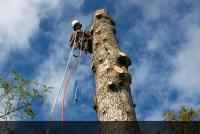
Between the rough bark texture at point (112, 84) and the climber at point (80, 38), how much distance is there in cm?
88

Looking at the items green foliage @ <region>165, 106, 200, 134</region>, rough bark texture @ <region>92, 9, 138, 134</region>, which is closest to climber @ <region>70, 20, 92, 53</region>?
rough bark texture @ <region>92, 9, 138, 134</region>

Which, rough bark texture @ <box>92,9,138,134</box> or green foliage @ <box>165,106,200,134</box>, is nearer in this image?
rough bark texture @ <box>92,9,138,134</box>

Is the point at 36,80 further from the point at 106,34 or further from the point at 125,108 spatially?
the point at 125,108

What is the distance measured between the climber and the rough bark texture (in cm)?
88

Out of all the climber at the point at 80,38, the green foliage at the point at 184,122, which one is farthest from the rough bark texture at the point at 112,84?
the green foliage at the point at 184,122

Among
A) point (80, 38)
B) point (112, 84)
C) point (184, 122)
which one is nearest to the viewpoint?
point (112, 84)

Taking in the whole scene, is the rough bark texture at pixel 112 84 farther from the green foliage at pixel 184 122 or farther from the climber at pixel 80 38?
the green foliage at pixel 184 122

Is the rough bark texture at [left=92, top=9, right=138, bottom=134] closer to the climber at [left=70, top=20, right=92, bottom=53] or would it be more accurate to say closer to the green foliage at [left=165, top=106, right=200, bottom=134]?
the climber at [left=70, top=20, right=92, bottom=53]

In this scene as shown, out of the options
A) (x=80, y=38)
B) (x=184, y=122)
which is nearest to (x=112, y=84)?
(x=80, y=38)

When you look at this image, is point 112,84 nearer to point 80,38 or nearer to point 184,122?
point 80,38

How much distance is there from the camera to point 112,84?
396 cm

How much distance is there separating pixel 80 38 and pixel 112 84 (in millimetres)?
2634

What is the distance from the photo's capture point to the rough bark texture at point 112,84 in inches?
143

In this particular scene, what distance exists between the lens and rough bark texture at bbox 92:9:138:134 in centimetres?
363
